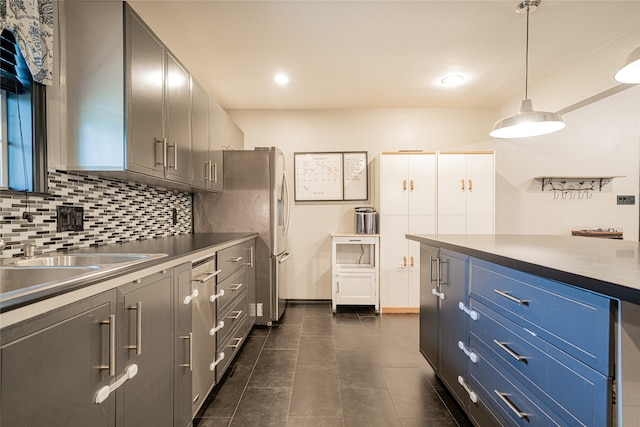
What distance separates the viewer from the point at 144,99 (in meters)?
1.52

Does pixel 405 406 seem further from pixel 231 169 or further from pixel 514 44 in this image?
pixel 514 44

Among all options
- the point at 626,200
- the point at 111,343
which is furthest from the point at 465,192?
the point at 111,343

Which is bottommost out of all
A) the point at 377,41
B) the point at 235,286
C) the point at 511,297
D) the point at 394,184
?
the point at 235,286

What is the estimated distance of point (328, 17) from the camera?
6.41 feet

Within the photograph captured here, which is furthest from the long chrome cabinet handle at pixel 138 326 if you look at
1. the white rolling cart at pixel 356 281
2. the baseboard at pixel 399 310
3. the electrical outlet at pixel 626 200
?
the electrical outlet at pixel 626 200

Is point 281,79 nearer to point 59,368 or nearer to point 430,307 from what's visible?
point 430,307

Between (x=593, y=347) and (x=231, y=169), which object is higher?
(x=231, y=169)

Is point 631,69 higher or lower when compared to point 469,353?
higher

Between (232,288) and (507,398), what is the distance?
1.72 metres

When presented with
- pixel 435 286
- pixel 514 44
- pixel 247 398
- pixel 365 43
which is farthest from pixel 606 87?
pixel 247 398

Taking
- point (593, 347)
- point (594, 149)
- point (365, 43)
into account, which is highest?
point (365, 43)

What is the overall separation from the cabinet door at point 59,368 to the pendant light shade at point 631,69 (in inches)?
90.8

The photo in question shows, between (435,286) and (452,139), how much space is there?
2.58 meters

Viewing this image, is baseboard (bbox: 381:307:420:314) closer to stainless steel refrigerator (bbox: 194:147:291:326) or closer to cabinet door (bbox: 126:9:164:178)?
stainless steel refrigerator (bbox: 194:147:291:326)
